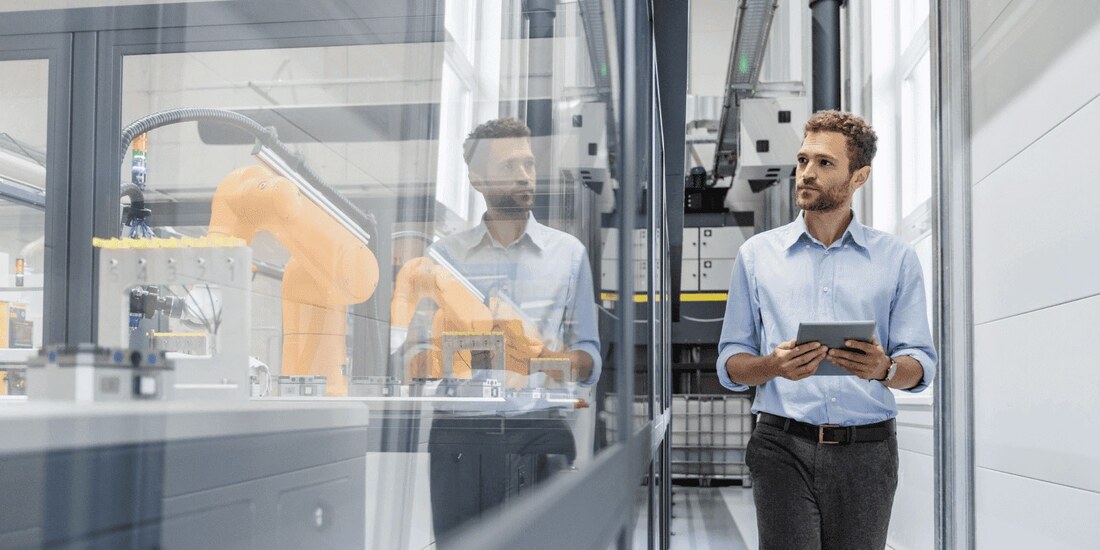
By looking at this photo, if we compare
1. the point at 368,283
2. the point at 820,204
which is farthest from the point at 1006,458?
the point at 368,283

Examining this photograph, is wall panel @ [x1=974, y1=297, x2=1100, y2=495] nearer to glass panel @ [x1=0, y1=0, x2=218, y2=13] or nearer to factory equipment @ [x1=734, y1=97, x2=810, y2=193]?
glass panel @ [x1=0, y1=0, x2=218, y2=13]

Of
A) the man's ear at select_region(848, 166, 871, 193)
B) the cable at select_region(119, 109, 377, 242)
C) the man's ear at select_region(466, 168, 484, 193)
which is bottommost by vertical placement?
the cable at select_region(119, 109, 377, 242)

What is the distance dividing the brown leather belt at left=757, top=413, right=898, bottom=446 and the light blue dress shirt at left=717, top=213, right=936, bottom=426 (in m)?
0.02

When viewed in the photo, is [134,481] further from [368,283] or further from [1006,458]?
[1006,458]

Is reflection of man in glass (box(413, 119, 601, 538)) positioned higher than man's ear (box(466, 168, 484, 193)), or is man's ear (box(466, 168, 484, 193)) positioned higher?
man's ear (box(466, 168, 484, 193))

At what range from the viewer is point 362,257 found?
347mm

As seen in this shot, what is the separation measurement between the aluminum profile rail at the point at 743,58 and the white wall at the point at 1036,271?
158 centimetres

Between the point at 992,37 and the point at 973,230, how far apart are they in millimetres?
630

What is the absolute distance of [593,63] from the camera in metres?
1.07

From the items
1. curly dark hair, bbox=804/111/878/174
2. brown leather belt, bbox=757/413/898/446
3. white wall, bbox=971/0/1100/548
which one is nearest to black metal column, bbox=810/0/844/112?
white wall, bbox=971/0/1100/548

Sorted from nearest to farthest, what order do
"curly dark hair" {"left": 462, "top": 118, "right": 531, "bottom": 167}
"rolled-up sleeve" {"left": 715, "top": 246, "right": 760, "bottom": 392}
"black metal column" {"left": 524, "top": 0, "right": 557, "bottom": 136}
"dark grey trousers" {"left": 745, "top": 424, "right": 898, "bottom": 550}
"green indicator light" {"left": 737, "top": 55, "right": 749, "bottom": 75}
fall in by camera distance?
"curly dark hair" {"left": 462, "top": 118, "right": 531, "bottom": 167} < "black metal column" {"left": 524, "top": 0, "right": 557, "bottom": 136} < "dark grey trousers" {"left": 745, "top": 424, "right": 898, "bottom": 550} < "rolled-up sleeve" {"left": 715, "top": 246, "right": 760, "bottom": 392} < "green indicator light" {"left": 737, "top": 55, "right": 749, "bottom": 75}

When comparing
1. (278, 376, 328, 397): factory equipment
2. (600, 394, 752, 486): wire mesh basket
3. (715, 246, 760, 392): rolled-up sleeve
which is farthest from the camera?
(600, 394, 752, 486): wire mesh basket

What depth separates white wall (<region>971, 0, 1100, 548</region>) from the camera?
7.33 feet

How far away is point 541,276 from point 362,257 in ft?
1.34
